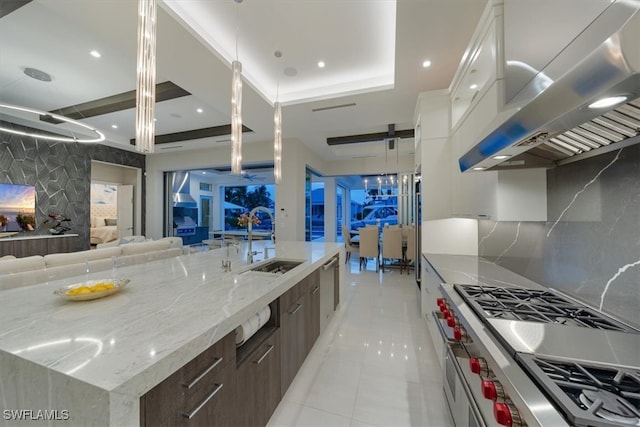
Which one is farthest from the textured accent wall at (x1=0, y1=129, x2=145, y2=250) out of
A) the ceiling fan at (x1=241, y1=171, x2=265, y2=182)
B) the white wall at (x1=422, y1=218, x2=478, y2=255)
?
the white wall at (x1=422, y1=218, x2=478, y2=255)

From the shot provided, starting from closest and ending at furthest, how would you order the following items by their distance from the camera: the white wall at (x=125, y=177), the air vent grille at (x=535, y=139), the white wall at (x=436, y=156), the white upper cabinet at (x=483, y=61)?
the air vent grille at (x=535, y=139), the white upper cabinet at (x=483, y=61), the white wall at (x=436, y=156), the white wall at (x=125, y=177)

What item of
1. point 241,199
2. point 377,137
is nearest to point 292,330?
point 377,137

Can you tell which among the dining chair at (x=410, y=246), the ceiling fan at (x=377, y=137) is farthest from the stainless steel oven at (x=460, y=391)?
Answer: the ceiling fan at (x=377, y=137)

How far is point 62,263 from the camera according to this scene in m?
2.42

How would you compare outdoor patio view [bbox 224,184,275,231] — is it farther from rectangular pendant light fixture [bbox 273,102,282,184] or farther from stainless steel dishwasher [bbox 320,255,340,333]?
stainless steel dishwasher [bbox 320,255,340,333]

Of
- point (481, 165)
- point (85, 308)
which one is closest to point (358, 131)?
point (481, 165)

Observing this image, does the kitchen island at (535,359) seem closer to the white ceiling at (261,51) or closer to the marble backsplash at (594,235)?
the marble backsplash at (594,235)

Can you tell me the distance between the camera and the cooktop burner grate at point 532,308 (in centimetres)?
105

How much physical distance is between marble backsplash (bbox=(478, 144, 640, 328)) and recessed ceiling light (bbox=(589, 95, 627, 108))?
611 mm

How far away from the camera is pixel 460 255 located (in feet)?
8.76

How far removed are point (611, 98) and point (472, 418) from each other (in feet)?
4.26

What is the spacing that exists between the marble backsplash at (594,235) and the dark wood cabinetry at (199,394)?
5.81 ft

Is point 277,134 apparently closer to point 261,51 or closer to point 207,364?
point 261,51

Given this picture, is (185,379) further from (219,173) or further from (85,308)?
→ (219,173)
